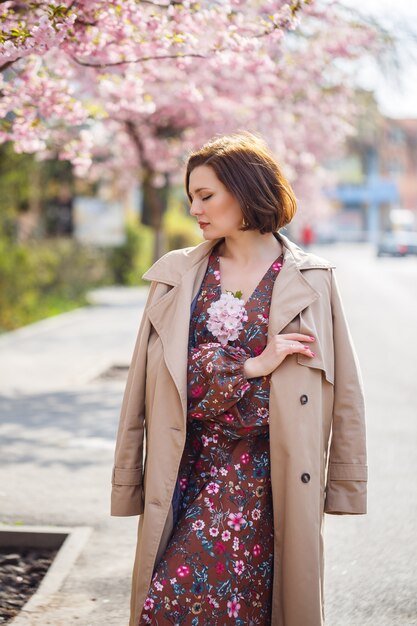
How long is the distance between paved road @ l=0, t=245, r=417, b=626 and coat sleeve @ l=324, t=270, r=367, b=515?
1.20 meters

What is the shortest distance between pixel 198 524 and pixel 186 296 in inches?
28.8

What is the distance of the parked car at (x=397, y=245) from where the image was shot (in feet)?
170

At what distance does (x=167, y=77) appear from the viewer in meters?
12.9

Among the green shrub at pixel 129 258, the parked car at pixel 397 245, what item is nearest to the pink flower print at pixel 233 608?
the green shrub at pixel 129 258

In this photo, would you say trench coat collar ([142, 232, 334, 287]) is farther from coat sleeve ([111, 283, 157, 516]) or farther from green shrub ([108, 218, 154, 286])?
green shrub ([108, 218, 154, 286])

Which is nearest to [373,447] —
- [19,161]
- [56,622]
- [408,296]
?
[56,622]

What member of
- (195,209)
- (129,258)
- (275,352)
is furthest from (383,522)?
(129,258)

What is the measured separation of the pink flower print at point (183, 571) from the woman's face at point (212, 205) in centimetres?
106

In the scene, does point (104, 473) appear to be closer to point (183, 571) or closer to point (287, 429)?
point (183, 571)

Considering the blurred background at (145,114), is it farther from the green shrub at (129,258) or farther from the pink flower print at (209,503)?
the pink flower print at (209,503)

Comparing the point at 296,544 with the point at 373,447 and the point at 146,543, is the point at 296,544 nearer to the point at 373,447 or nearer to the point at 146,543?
the point at 146,543

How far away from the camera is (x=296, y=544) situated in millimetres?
3400

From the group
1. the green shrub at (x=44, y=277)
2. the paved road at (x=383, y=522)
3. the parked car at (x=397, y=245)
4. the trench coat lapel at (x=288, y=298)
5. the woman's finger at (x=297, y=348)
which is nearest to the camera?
the woman's finger at (x=297, y=348)

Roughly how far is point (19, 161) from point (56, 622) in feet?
60.8
